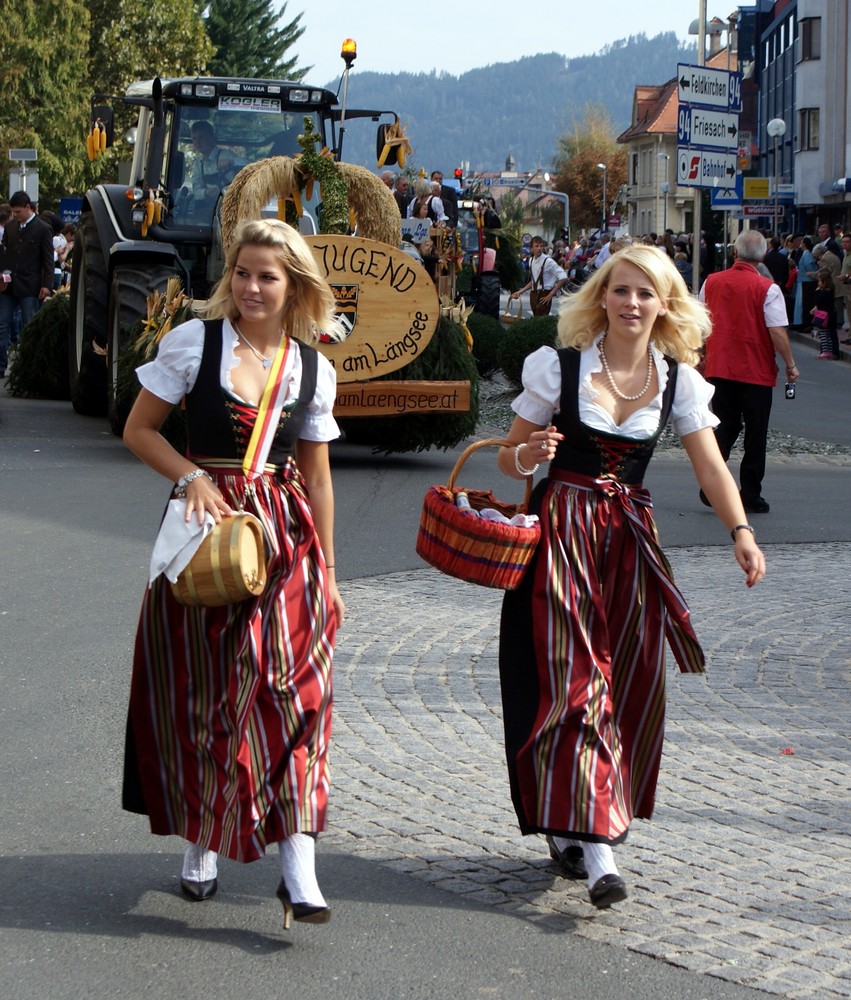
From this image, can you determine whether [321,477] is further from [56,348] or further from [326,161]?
[56,348]

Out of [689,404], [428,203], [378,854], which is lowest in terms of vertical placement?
[378,854]

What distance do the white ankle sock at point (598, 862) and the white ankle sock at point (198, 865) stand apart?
0.97m

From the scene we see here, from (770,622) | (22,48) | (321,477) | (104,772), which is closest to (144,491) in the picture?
(770,622)

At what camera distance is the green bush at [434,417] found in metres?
12.9

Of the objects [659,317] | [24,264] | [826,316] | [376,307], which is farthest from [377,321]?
[826,316]

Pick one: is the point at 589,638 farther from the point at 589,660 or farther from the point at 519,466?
the point at 519,466

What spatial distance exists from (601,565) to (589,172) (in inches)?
4614

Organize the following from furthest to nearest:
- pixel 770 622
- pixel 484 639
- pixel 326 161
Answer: pixel 326 161 < pixel 770 622 < pixel 484 639

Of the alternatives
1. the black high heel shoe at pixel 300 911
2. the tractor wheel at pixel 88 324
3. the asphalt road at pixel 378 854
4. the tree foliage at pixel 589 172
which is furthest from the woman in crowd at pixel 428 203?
the tree foliage at pixel 589 172

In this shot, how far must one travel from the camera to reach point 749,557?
450cm

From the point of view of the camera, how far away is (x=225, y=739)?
4.13m

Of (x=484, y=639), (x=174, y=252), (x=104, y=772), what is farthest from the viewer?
(x=174, y=252)

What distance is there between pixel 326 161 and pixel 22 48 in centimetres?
4216

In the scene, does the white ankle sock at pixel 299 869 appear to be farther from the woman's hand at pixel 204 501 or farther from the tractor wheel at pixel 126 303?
the tractor wheel at pixel 126 303
